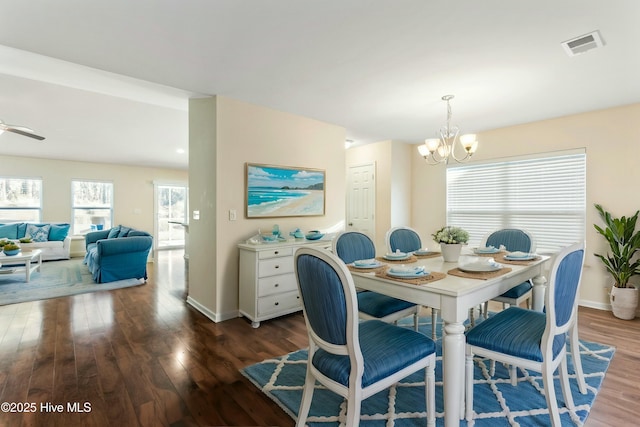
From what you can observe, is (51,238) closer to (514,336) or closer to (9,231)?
(9,231)

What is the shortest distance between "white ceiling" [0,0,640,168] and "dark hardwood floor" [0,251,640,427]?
2.43 metres

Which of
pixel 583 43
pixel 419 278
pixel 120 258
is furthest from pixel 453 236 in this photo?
pixel 120 258

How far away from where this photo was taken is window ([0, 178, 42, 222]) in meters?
6.98

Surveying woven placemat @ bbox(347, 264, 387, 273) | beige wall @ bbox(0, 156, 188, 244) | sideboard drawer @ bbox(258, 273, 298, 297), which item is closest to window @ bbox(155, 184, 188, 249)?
beige wall @ bbox(0, 156, 188, 244)

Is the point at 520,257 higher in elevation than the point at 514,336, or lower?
higher

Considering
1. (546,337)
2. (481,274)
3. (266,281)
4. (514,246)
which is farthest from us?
(266,281)

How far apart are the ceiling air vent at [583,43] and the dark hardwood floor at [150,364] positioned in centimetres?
243

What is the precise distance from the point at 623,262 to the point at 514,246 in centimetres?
150

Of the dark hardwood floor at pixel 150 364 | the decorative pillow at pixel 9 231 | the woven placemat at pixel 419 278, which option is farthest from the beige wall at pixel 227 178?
the decorative pillow at pixel 9 231

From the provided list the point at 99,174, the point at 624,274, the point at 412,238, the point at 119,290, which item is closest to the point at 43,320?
the point at 119,290

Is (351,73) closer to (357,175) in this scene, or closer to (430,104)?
(430,104)

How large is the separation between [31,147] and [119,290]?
4112 mm

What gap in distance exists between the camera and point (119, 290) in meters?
4.52

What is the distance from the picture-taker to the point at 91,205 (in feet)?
26.2
